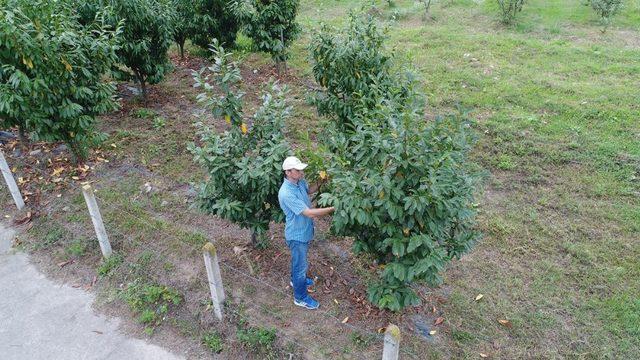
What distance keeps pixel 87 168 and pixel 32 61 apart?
187 centimetres

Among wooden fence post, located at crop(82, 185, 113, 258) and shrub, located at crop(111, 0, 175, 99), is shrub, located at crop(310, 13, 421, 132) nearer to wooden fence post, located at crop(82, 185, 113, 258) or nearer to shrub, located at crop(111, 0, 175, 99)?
wooden fence post, located at crop(82, 185, 113, 258)

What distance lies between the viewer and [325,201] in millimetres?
4312

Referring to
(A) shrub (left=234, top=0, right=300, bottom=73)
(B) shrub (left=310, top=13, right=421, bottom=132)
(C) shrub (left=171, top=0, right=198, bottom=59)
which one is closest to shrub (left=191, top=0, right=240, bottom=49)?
(C) shrub (left=171, top=0, right=198, bottom=59)

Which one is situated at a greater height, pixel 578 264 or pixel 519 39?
pixel 519 39

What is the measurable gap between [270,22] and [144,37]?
2.65m

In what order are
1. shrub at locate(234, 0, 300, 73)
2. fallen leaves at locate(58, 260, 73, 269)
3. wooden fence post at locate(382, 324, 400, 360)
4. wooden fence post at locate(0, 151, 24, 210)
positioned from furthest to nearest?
shrub at locate(234, 0, 300, 73)
wooden fence post at locate(0, 151, 24, 210)
fallen leaves at locate(58, 260, 73, 269)
wooden fence post at locate(382, 324, 400, 360)

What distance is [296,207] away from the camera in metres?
4.78

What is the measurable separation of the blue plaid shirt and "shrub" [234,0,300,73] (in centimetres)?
604

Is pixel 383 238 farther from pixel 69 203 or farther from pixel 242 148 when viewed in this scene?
pixel 69 203

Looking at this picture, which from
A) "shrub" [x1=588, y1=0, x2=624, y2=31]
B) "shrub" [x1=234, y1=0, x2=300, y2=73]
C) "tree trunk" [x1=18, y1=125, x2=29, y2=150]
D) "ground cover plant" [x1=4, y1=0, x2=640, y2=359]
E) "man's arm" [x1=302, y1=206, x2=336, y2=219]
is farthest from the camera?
"shrub" [x1=588, y1=0, x2=624, y2=31]

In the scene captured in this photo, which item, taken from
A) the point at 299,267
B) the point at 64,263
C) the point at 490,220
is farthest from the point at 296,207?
the point at 64,263

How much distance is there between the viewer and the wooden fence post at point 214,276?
4.86 m

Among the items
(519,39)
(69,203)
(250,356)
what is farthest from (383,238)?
(519,39)

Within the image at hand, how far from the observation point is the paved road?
200 inches
